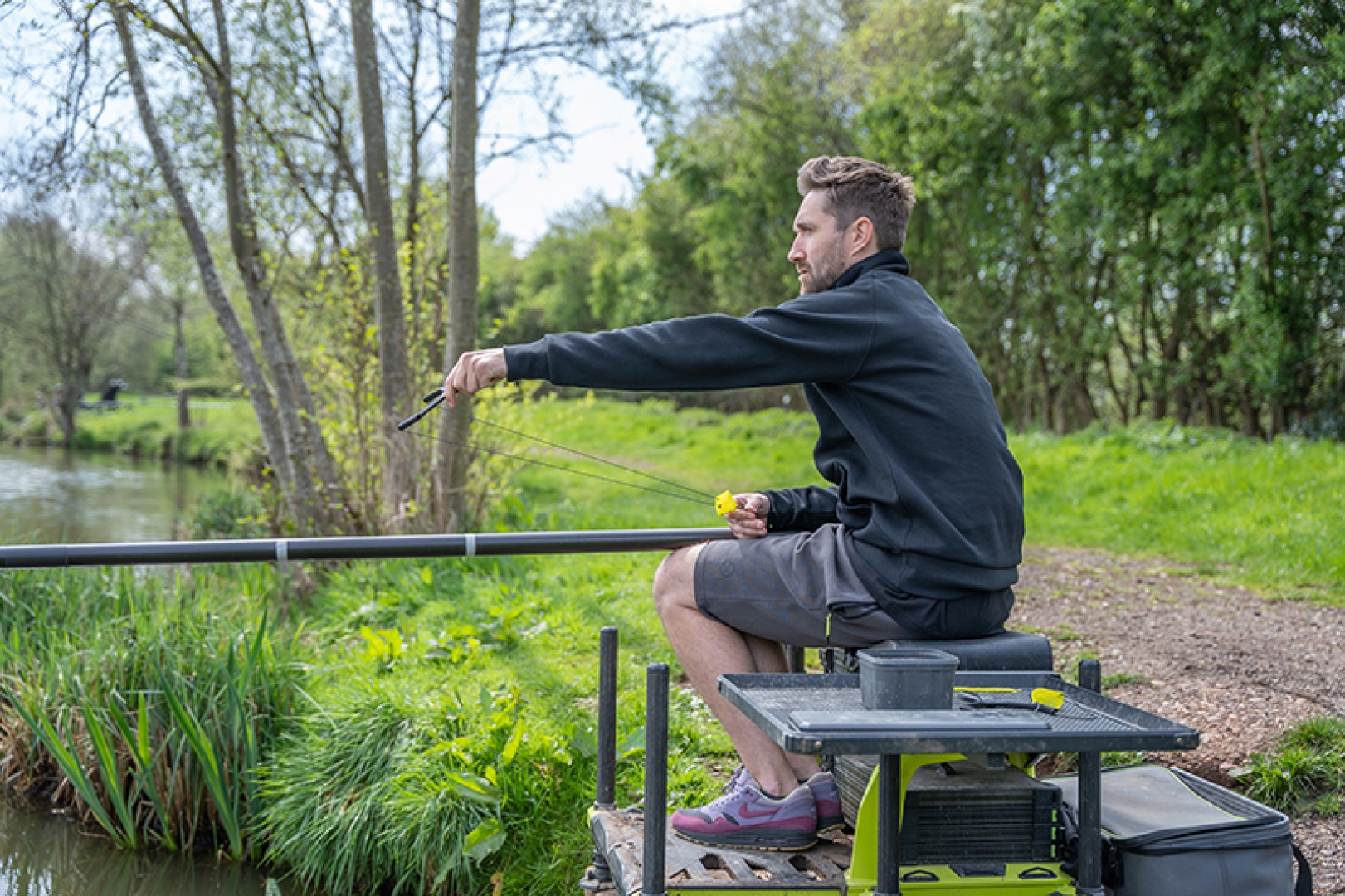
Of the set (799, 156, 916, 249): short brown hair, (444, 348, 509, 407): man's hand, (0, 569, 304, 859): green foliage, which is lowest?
(0, 569, 304, 859): green foliage

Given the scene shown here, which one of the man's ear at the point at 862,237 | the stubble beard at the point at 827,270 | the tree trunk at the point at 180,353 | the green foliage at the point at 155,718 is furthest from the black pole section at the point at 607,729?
the tree trunk at the point at 180,353

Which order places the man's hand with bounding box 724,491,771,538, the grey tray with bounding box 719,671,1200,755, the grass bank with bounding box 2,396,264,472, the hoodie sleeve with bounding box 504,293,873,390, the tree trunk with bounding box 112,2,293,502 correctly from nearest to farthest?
1. the grey tray with bounding box 719,671,1200,755
2. the hoodie sleeve with bounding box 504,293,873,390
3. the man's hand with bounding box 724,491,771,538
4. the tree trunk with bounding box 112,2,293,502
5. the grass bank with bounding box 2,396,264,472

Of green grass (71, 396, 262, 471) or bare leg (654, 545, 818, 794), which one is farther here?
green grass (71, 396, 262, 471)

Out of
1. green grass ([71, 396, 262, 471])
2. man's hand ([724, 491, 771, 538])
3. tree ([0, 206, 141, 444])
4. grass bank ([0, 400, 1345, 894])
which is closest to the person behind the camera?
man's hand ([724, 491, 771, 538])

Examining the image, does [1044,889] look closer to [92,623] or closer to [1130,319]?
[92,623]

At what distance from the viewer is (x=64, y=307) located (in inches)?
1092

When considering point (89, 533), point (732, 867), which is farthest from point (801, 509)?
point (89, 533)

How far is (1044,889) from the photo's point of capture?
7.28 ft

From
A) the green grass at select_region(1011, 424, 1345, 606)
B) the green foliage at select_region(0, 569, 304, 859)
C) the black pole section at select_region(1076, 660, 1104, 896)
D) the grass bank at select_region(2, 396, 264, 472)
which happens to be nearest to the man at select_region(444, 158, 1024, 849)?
the black pole section at select_region(1076, 660, 1104, 896)

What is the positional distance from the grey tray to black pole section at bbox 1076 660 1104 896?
3.8 inches

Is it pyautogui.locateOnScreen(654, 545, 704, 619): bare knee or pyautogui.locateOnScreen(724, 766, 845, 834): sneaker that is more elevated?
pyautogui.locateOnScreen(654, 545, 704, 619): bare knee

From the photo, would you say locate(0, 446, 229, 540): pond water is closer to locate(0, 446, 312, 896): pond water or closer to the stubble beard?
locate(0, 446, 312, 896): pond water

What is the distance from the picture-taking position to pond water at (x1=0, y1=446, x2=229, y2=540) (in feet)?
39.3

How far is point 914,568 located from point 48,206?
6951 mm
